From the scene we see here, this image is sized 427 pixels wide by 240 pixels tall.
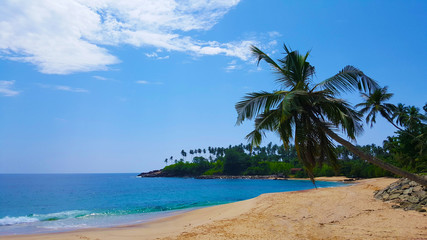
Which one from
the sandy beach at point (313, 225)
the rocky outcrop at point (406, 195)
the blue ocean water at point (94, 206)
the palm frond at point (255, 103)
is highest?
the palm frond at point (255, 103)

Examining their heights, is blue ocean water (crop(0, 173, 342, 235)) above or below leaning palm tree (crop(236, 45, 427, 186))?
below

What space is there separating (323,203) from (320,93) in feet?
32.6

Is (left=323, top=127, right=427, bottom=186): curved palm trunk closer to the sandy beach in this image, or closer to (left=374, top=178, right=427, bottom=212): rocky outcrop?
the sandy beach

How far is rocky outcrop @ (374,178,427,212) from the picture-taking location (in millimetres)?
12219

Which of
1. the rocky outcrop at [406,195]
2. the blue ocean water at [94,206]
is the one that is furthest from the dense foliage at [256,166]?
the rocky outcrop at [406,195]

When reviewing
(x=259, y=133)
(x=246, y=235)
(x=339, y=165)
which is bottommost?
(x=246, y=235)

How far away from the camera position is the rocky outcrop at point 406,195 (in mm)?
12219

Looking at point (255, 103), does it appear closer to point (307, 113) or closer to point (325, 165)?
point (307, 113)

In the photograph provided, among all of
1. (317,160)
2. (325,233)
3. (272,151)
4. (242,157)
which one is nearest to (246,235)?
(325,233)

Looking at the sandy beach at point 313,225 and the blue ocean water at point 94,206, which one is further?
the blue ocean water at point 94,206

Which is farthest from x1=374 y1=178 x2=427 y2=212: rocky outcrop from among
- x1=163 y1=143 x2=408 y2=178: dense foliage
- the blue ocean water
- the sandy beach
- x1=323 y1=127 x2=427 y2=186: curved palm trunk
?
x1=163 y1=143 x2=408 y2=178: dense foliage

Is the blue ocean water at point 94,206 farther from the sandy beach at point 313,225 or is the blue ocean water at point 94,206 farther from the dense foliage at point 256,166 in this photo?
the dense foliage at point 256,166

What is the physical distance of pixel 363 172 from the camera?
6775cm

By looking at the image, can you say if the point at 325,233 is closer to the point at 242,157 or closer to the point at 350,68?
the point at 350,68
